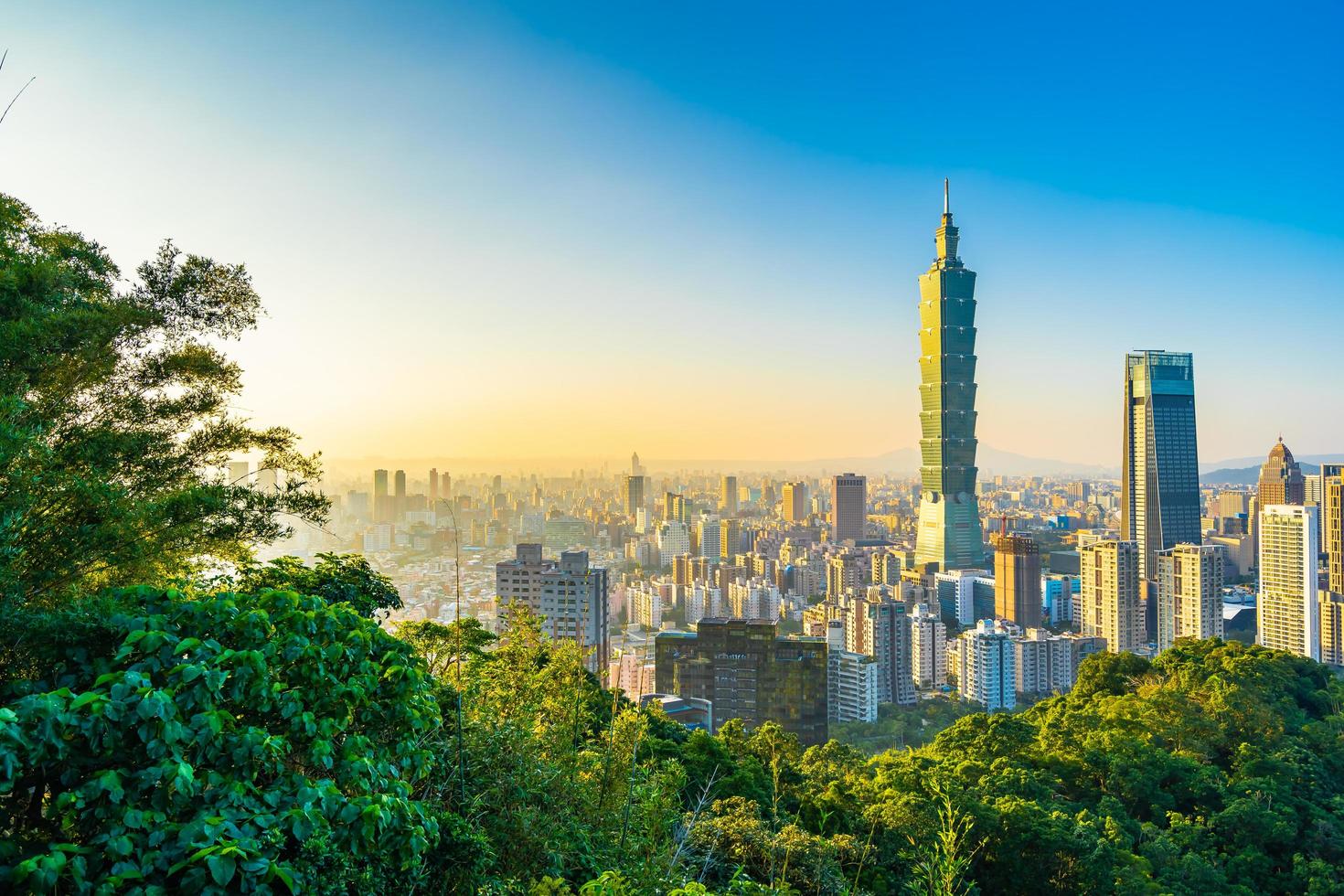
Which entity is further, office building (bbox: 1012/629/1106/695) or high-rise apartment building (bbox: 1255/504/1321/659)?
high-rise apartment building (bbox: 1255/504/1321/659)

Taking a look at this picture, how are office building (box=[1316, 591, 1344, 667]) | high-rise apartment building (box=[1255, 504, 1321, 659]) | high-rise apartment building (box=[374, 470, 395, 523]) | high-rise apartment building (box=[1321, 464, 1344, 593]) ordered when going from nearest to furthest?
1. high-rise apartment building (box=[374, 470, 395, 523])
2. office building (box=[1316, 591, 1344, 667])
3. high-rise apartment building (box=[1255, 504, 1321, 659])
4. high-rise apartment building (box=[1321, 464, 1344, 593])

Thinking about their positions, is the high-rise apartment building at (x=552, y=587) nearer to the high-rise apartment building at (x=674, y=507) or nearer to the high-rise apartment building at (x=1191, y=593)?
the high-rise apartment building at (x=1191, y=593)

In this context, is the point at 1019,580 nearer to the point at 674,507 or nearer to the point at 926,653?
the point at 926,653

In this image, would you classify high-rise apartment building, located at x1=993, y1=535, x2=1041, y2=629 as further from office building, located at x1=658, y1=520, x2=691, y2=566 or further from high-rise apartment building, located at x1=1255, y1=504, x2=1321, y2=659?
office building, located at x1=658, y1=520, x2=691, y2=566

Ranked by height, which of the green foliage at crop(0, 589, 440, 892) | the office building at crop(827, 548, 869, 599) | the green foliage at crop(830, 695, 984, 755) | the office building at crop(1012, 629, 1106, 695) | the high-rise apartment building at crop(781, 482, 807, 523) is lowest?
the green foliage at crop(830, 695, 984, 755)

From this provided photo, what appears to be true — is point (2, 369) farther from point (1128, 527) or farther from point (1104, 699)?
point (1128, 527)

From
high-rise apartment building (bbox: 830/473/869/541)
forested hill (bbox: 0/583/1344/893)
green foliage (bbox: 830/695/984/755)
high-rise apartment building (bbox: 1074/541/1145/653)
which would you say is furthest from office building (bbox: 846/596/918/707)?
high-rise apartment building (bbox: 830/473/869/541)
